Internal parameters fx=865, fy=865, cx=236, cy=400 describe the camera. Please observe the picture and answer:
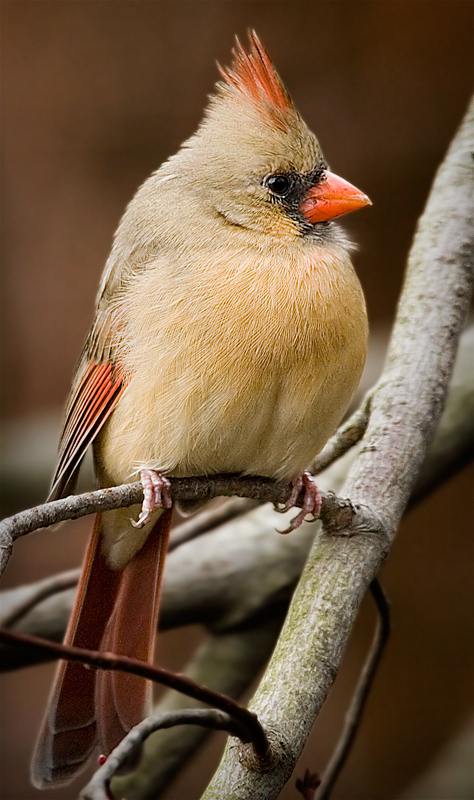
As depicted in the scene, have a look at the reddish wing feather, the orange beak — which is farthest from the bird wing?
the orange beak

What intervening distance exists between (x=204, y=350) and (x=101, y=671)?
718mm

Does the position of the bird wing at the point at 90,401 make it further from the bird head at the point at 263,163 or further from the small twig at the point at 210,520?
the small twig at the point at 210,520

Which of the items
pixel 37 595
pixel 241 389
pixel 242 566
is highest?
pixel 241 389

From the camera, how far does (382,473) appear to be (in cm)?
174

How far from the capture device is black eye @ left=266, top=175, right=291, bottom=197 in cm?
186

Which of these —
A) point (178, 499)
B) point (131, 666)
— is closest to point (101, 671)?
point (178, 499)

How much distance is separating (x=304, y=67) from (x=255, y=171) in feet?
6.24

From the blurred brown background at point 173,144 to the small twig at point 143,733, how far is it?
7.58 ft

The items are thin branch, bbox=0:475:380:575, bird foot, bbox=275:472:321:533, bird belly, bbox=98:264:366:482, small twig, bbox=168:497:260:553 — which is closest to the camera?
thin branch, bbox=0:475:380:575

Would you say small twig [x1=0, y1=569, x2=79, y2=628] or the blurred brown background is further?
the blurred brown background

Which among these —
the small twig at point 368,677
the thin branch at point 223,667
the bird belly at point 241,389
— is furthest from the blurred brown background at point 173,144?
the bird belly at point 241,389

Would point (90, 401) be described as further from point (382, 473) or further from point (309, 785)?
point (309, 785)

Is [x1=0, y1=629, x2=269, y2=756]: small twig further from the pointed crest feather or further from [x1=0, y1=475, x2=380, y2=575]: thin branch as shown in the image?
the pointed crest feather

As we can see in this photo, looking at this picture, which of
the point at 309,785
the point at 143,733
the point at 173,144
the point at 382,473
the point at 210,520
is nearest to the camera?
the point at 143,733
